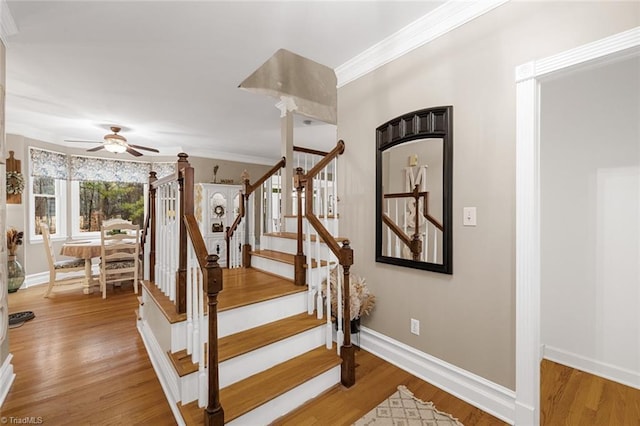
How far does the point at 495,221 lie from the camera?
1.76 meters

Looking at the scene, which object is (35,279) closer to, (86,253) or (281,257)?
(86,253)

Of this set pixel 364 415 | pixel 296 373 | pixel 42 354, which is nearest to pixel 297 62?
pixel 296 373

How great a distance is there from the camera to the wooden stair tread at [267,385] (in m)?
1.56

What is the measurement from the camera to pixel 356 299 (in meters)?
2.36

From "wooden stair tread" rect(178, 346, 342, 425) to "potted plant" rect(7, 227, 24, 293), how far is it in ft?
14.5

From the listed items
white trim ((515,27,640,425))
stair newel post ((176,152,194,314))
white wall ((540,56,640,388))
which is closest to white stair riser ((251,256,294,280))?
stair newel post ((176,152,194,314))

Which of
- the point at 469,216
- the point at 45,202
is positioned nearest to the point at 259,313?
the point at 469,216

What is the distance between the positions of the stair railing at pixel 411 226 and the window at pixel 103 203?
594cm

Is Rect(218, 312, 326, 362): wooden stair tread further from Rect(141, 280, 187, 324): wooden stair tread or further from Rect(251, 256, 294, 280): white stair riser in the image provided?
Rect(251, 256, 294, 280): white stair riser

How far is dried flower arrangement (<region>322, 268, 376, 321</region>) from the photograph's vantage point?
2363 millimetres

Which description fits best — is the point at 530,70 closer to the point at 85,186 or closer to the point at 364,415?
the point at 364,415

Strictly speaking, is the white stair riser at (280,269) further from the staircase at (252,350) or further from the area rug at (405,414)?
the area rug at (405,414)

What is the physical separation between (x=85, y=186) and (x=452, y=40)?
681 centimetres

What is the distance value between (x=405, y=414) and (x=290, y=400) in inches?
28.5
